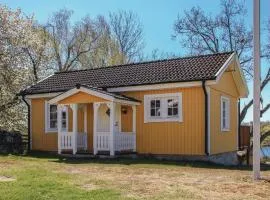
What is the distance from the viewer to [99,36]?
42.6m

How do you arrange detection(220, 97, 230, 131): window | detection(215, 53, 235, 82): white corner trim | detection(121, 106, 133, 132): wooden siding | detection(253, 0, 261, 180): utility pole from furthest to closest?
1. detection(220, 97, 230, 131): window
2. detection(121, 106, 133, 132): wooden siding
3. detection(215, 53, 235, 82): white corner trim
4. detection(253, 0, 261, 180): utility pole

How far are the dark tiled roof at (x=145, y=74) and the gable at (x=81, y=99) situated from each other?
1.66 m

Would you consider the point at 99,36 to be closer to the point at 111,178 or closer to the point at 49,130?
the point at 49,130

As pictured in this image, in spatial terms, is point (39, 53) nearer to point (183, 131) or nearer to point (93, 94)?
point (93, 94)

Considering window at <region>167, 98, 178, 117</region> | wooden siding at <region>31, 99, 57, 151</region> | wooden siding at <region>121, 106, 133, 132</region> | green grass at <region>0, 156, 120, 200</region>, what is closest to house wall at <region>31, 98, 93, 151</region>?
wooden siding at <region>31, 99, 57, 151</region>

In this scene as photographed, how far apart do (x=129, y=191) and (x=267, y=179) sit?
3.87m

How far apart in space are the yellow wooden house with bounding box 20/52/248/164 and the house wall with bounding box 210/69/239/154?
1.6 inches

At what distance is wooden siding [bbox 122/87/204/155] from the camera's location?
60.6 feet

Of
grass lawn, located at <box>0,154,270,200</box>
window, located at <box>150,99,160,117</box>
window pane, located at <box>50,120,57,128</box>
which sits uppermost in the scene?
window, located at <box>150,99,160,117</box>

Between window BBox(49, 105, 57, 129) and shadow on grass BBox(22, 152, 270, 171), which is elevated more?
window BBox(49, 105, 57, 129)

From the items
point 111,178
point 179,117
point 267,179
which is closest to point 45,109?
point 179,117

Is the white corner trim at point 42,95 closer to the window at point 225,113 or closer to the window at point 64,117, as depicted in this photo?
the window at point 64,117

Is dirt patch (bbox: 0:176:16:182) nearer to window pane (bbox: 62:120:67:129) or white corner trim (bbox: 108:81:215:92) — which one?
white corner trim (bbox: 108:81:215:92)

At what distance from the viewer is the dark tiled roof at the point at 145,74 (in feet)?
62.3
